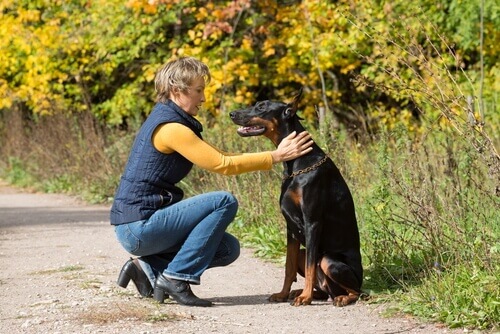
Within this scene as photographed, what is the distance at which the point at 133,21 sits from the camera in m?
18.5

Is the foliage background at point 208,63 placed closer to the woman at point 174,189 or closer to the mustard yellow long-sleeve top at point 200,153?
the woman at point 174,189

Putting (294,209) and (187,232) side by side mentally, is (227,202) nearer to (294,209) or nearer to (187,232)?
(187,232)

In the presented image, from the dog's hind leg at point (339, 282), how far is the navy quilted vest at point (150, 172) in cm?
116

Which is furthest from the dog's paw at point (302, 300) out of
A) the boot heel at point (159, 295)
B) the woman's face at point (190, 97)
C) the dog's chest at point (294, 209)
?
the woman's face at point (190, 97)

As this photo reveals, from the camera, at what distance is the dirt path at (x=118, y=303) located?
19.7 ft

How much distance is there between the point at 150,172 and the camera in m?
6.66

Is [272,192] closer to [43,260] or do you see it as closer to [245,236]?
[245,236]

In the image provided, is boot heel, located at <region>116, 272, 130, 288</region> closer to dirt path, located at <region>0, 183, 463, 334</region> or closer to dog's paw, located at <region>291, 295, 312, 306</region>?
dirt path, located at <region>0, 183, 463, 334</region>

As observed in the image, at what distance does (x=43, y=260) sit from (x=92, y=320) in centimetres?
312

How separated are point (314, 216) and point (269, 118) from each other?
0.73 meters

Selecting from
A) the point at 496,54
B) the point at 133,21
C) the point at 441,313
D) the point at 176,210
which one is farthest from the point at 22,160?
the point at 441,313

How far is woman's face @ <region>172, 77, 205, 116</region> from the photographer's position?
6.74m

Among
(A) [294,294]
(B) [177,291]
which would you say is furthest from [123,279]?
(A) [294,294]

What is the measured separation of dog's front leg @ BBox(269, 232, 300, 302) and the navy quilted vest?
0.91 meters
